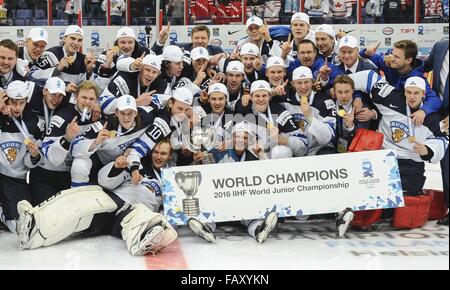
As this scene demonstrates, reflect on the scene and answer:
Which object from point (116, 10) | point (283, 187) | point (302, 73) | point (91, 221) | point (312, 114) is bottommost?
point (91, 221)

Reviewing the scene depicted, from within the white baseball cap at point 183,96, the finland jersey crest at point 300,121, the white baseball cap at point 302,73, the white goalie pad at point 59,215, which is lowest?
the white goalie pad at point 59,215

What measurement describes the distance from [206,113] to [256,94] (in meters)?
0.38

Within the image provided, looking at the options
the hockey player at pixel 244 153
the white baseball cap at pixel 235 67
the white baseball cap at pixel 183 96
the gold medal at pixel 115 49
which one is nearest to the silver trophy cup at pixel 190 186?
the hockey player at pixel 244 153

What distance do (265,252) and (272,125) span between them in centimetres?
84

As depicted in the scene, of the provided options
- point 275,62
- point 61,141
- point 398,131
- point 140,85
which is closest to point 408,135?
point 398,131

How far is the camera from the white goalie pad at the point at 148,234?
10.7 ft

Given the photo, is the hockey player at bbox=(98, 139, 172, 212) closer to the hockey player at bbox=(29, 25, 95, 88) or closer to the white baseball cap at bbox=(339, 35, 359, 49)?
the hockey player at bbox=(29, 25, 95, 88)

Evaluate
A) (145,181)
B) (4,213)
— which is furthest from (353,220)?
(4,213)

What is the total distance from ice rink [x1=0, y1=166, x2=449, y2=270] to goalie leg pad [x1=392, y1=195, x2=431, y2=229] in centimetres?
5

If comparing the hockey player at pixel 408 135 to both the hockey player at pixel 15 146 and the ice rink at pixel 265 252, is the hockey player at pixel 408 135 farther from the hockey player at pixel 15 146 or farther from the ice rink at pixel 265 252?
the hockey player at pixel 15 146

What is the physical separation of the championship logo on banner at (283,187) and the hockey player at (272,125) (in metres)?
0.20

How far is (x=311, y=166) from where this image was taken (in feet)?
12.3

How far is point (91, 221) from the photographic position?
3.66 m

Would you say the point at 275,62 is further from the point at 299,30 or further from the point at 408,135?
the point at 408,135
